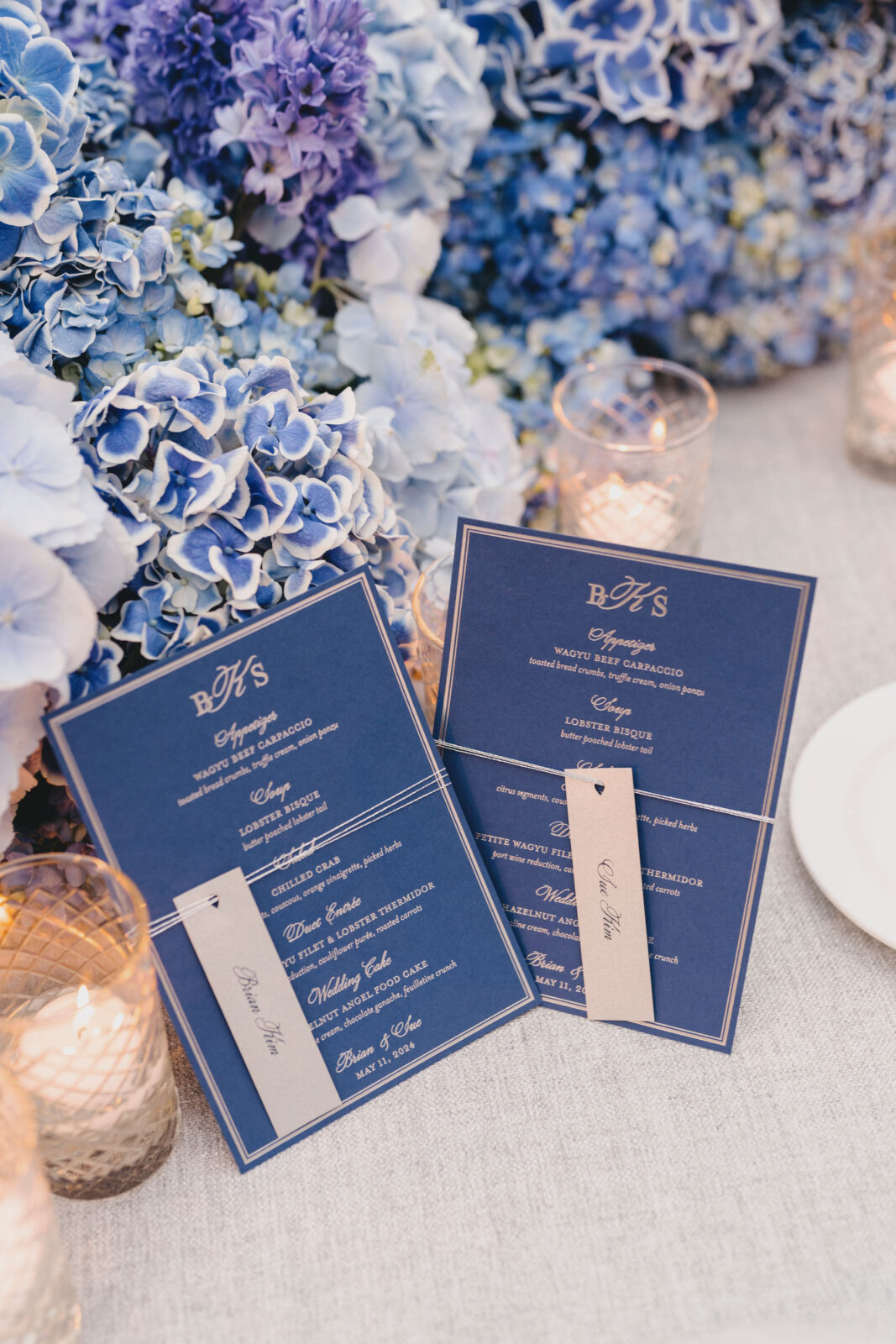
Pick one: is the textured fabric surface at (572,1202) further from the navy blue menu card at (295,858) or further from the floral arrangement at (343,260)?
the floral arrangement at (343,260)

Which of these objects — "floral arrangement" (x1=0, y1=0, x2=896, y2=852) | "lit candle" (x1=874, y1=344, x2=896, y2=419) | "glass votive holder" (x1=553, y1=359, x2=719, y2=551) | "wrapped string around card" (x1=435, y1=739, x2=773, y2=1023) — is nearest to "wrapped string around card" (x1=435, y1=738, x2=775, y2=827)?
"wrapped string around card" (x1=435, y1=739, x2=773, y2=1023)

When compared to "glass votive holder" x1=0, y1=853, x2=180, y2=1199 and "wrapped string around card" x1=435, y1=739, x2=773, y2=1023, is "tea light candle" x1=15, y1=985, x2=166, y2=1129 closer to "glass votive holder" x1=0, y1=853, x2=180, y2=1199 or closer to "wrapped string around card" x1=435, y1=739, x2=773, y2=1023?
"glass votive holder" x1=0, y1=853, x2=180, y2=1199

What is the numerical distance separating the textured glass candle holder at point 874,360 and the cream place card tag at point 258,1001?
976 mm

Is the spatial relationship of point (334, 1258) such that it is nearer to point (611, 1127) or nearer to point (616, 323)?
point (611, 1127)

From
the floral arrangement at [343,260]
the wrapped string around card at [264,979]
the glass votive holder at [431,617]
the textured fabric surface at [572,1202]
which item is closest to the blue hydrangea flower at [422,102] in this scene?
the floral arrangement at [343,260]

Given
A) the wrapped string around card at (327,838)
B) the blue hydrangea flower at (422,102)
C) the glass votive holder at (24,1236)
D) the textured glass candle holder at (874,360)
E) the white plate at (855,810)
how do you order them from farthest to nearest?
the textured glass candle holder at (874,360) → the blue hydrangea flower at (422,102) → the white plate at (855,810) → the wrapped string around card at (327,838) → the glass votive holder at (24,1236)

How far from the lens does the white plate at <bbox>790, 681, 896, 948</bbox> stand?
0.77 m

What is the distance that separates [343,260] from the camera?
1.02 m

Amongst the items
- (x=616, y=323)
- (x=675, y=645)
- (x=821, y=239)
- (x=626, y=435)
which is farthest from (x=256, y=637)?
(x=821, y=239)

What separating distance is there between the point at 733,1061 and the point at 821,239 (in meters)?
1.02

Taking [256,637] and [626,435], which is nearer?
[256,637]

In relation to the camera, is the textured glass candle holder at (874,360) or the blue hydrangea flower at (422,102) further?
the textured glass candle holder at (874,360)

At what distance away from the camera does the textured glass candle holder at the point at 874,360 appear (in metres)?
1.20

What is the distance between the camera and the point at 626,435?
1201mm
